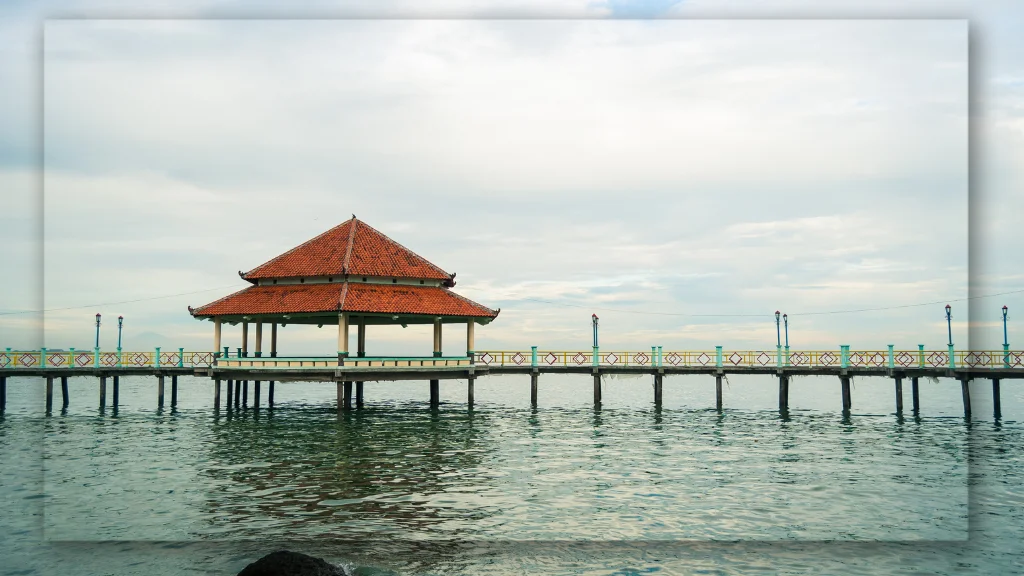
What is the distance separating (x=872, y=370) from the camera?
37.2 metres

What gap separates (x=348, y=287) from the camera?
34.8 m

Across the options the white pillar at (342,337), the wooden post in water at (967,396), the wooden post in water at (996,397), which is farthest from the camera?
the wooden post in water at (996,397)

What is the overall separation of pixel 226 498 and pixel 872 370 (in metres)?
32.0

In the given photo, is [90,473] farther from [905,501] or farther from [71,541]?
[905,501]

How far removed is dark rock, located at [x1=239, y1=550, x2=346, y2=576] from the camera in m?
10.1

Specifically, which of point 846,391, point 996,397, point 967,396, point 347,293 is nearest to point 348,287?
point 347,293

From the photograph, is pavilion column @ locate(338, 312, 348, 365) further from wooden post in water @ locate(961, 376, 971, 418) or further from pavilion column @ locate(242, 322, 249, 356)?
wooden post in water @ locate(961, 376, 971, 418)

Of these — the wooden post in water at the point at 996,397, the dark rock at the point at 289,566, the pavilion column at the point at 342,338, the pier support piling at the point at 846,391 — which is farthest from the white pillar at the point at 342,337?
the wooden post in water at the point at 996,397

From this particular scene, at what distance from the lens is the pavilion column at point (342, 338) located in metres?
33.7

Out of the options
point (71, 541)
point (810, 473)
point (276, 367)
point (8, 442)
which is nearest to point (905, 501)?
point (810, 473)

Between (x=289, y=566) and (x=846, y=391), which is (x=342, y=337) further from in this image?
(x=846, y=391)

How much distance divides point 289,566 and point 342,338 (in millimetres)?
24247

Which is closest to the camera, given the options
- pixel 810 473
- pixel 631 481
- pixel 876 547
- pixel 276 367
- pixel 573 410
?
pixel 876 547

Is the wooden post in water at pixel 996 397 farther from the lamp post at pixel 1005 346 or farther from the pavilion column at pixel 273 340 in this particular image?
the pavilion column at pixel 273 340
